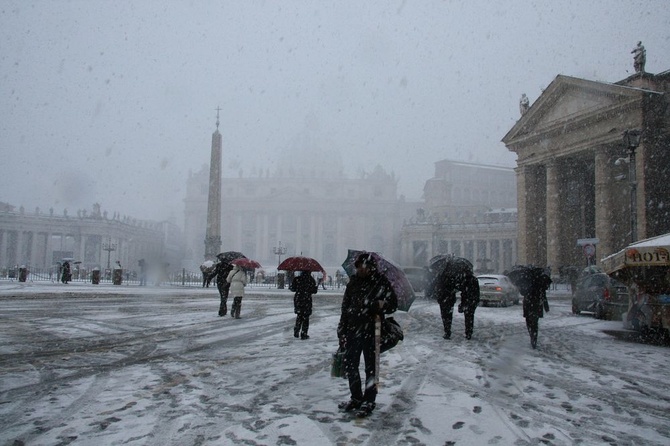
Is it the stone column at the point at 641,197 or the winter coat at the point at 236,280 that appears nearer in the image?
the winter coat at the point at 236,280

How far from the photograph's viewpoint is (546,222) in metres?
39.3

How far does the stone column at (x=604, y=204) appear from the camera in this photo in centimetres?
3272

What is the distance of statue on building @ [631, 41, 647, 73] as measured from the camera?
31.1 m


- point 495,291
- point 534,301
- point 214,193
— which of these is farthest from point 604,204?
point 534,301

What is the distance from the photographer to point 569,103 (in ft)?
116

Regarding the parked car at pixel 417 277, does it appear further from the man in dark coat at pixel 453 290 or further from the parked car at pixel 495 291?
the man in dark coat at pixel 453 290

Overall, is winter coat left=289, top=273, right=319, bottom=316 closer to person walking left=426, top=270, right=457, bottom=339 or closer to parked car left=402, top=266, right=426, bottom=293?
person walking left=426, top=270, right=457, bottom=339

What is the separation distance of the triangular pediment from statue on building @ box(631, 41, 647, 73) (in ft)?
6.53

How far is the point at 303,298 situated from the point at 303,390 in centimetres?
417

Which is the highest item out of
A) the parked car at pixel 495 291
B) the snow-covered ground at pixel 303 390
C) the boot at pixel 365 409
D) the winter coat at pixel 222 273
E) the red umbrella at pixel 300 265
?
the red umbrella at pixel 300 265

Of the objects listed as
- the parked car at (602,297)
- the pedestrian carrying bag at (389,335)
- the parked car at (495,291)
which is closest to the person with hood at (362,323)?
the pedestrian carrying bag at (389,335)

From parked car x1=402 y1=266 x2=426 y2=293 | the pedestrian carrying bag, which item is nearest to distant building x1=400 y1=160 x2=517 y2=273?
parked car x1=402 y1=266 x2=426 y2=293

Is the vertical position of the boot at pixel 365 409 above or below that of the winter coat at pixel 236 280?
below

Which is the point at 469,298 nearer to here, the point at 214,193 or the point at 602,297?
the point at 602,297
